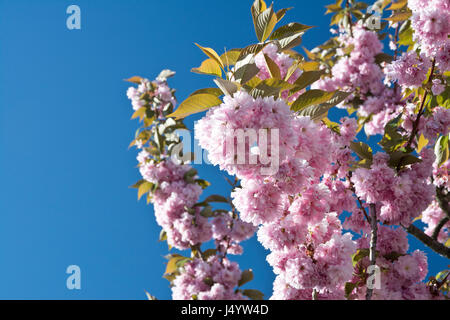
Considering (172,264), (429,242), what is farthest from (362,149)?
(172,264)

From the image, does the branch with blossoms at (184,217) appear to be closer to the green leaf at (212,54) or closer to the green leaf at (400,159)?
the green leaf at (400,159)

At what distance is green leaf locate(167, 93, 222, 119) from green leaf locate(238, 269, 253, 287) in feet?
8.58

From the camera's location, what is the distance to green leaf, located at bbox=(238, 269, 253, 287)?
3.67 m

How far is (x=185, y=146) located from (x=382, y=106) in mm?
2009

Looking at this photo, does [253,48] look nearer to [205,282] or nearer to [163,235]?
[205,282]

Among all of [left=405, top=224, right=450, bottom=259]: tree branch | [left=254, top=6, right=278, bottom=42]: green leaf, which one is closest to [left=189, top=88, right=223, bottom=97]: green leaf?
[left=254, top=6, right=278, bottom=42]: green leaf

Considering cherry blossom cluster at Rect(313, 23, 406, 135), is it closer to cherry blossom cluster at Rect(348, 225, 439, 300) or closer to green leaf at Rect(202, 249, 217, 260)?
cherry blossom cluster at Rect(348, 225, 439, 300)

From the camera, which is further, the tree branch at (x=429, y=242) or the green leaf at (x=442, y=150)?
the tree branch at (x=429, y=242)

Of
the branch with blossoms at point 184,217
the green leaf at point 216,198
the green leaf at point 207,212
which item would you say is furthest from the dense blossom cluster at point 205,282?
the green leaf at point 216,198

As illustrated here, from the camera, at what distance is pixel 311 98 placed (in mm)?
1487

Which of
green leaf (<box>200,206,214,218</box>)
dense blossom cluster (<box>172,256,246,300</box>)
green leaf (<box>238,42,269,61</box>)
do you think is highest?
green leaf (<box>238,42,269,61</box>)

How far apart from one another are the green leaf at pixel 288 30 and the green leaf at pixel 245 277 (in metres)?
2.67

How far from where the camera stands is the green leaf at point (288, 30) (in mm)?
1551

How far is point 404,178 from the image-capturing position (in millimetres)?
1904
